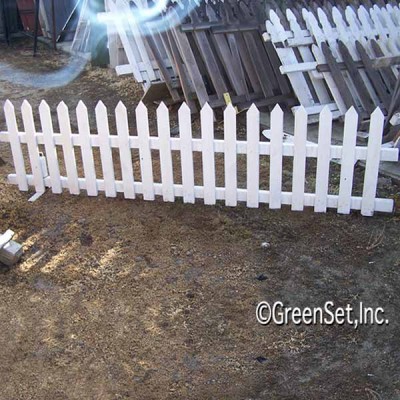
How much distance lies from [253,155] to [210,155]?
358 mm

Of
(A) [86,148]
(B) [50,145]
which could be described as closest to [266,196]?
(A) [86,148]

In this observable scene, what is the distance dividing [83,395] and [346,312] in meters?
1.69

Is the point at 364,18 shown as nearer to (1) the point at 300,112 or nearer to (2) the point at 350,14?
(2) the point at 350,14

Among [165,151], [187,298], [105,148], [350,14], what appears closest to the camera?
[187,298]

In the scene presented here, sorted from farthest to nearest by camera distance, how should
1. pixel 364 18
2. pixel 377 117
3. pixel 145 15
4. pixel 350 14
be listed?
pixel 145 15 → pixel 364 18 → pixel 350 14 → pixel 377 117

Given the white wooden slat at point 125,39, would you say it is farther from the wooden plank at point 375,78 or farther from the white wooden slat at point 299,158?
the white wooden slat at point 299,158

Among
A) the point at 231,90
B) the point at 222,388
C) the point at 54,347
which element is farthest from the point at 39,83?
the point at 222,388

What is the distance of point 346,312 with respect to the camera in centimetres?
364

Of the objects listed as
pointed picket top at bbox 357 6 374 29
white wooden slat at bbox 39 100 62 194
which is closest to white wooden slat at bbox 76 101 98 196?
white wooden slat at bbox 39 100 62 194

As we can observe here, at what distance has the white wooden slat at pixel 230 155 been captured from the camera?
14.9 ft

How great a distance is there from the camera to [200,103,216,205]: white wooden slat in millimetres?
4562

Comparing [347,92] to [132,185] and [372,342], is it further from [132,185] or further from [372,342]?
[372,342]

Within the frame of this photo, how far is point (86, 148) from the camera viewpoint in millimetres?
4977

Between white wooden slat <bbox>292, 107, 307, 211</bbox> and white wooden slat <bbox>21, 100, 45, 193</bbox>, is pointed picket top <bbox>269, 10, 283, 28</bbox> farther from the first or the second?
white wooden slat <bbox>21, 100, 45, 193</bbox>
